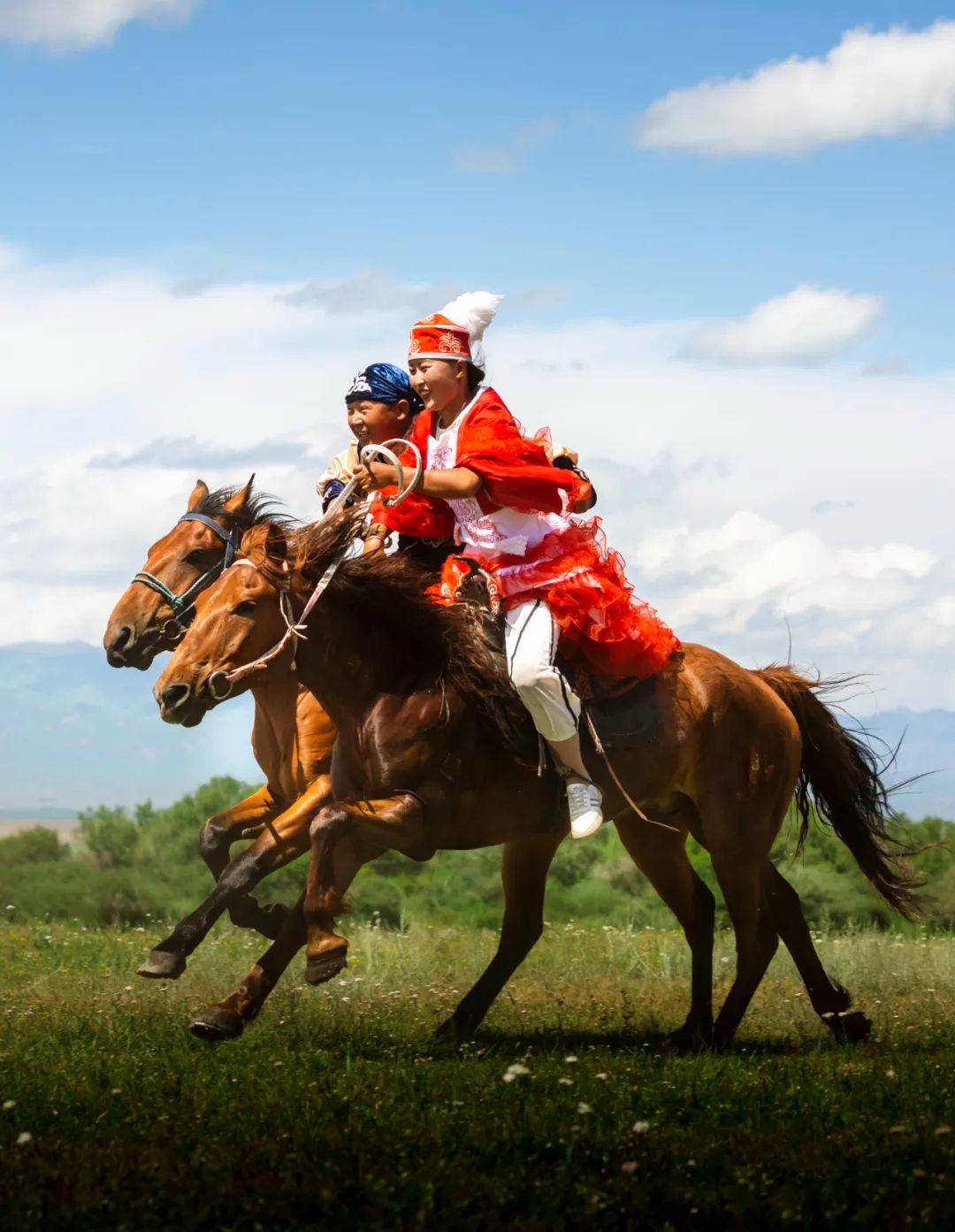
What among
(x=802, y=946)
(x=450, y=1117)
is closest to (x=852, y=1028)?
(x=802, y=946)

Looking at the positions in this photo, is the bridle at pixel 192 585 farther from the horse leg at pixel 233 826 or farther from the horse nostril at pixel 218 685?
the horse nostril at pixel 218 685

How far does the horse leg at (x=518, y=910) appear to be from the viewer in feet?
26.7

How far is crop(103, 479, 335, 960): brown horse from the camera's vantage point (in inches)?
319

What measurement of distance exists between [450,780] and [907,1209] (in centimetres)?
301

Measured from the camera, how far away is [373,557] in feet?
24.4

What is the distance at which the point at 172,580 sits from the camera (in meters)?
8.44

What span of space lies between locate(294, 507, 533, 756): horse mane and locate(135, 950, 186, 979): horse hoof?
1.79 metres

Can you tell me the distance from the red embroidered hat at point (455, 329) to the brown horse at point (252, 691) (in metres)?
1.59

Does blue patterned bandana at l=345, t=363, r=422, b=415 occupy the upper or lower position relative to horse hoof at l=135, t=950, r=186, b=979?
upper

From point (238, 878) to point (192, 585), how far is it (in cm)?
162

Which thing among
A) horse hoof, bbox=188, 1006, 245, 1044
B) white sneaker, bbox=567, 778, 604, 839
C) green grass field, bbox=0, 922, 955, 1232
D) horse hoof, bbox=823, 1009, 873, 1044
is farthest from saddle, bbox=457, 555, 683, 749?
horse hoof, bbox=188, 1006, 245, 1044

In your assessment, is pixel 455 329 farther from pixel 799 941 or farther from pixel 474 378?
pixel 799 941

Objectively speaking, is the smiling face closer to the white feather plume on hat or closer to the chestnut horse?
the white feather plume on hat

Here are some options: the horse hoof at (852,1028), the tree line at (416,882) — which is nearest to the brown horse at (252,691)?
the horse hoof at (852,1028)
